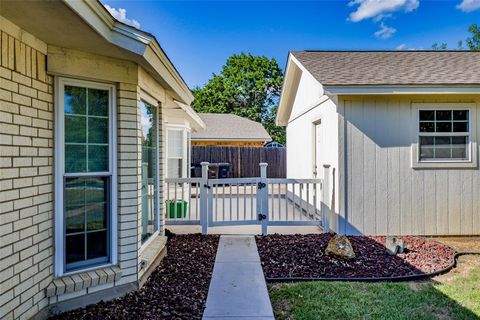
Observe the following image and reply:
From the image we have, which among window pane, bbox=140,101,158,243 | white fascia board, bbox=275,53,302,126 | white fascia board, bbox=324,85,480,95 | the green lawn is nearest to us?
Result: the green lawn

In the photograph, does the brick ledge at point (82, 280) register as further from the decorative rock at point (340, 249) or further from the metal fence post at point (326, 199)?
the metal fence post at point (326, 199)

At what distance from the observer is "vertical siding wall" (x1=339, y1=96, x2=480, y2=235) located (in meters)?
5.94

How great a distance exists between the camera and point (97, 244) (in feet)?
11.1

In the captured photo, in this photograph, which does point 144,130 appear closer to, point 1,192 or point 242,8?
point 1,192

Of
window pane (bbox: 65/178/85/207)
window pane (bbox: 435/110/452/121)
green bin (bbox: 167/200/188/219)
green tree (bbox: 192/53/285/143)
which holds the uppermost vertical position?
green tree (bbox: 192/53/285/143)

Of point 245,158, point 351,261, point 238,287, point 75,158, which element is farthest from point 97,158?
point 245,158

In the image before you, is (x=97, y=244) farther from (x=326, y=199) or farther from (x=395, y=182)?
(x=395, y=182)

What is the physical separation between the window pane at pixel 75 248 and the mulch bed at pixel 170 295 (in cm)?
49

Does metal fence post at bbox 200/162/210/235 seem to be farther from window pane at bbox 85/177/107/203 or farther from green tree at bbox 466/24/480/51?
green tree at bbox 466/24/480/51

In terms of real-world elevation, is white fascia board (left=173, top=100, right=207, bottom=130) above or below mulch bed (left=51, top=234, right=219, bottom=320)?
above

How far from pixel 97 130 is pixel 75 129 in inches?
8.3

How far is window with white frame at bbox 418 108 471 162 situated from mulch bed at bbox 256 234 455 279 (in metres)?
1.65

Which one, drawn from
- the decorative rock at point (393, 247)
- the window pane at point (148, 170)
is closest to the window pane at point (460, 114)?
the decorative rock at point (393, 247)

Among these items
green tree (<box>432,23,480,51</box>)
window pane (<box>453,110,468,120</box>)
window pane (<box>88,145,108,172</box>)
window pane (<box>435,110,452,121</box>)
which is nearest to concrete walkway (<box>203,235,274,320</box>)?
window pane (<box>88,145,108,172</box>)
